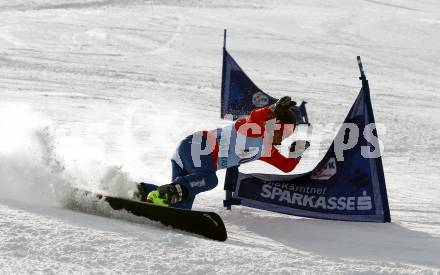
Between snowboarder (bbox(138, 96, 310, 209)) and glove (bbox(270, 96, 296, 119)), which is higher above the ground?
glove (bbox(270, 96, 296, 119))

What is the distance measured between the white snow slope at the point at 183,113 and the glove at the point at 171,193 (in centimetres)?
47

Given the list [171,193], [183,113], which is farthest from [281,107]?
[183,113]

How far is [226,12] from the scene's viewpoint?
2428 centimetres

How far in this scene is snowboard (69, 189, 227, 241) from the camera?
4883 millimetres

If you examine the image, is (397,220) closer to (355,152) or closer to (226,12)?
(355,152)

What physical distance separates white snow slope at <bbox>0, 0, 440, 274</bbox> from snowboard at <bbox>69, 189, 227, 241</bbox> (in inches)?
3.3

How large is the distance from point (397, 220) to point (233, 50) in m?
12.7

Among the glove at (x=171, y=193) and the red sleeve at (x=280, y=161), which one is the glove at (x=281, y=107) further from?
the glove at (x=171, y=193)

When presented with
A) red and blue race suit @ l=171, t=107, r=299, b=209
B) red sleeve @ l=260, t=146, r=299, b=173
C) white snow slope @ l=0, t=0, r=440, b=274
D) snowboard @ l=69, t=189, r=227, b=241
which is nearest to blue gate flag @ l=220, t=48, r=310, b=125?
white snow slope @ l=0, t=0, r=440, b=274

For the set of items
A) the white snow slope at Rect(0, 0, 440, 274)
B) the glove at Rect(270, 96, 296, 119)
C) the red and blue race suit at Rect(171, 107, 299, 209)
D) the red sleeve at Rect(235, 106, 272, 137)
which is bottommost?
the white snow slope at Rect(0, 0, 440, 274)

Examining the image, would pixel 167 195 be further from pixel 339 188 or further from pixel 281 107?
pixel 339 188

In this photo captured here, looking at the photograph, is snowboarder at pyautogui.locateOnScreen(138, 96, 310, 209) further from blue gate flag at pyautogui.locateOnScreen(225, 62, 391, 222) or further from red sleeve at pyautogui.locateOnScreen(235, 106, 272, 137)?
blue gate flag at pyautogui.locateOnScreen(225, 62, 391, 222)

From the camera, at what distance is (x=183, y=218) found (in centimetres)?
498

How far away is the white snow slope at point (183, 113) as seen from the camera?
4.10m
